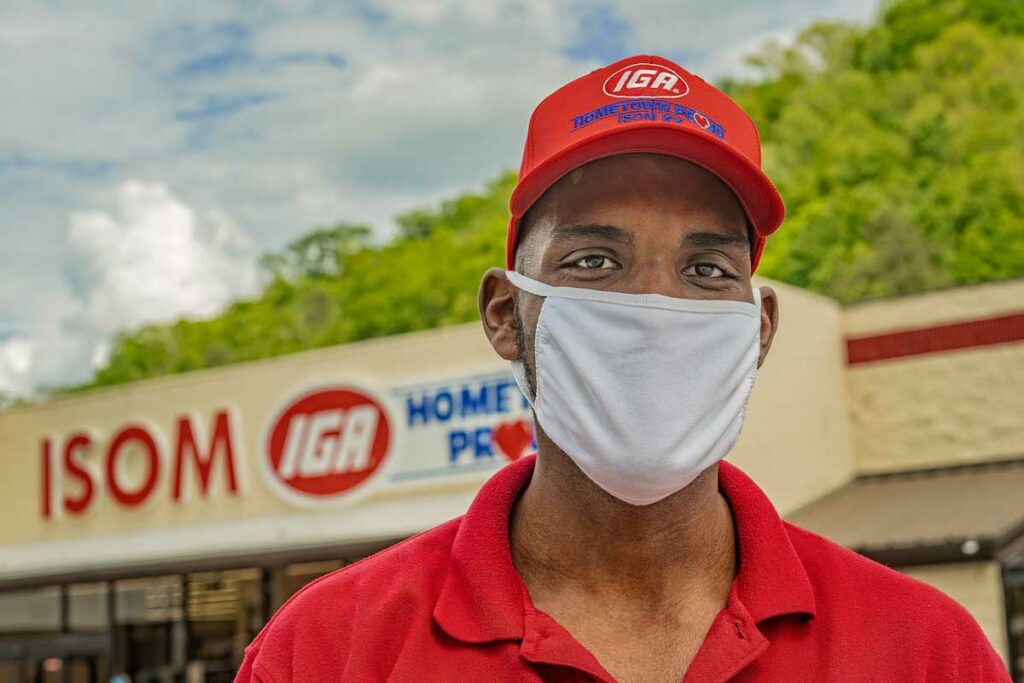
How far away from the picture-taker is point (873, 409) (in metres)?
18.1

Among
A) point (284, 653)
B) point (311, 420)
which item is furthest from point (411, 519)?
point (284, 653)

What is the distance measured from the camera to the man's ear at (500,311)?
274cm

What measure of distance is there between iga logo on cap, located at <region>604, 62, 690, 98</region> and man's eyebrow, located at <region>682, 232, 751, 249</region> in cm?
25

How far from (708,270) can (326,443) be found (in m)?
15.3

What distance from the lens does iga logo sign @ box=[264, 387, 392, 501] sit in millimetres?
17391

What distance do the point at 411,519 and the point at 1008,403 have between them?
700cm

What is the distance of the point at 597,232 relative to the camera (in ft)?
8.31

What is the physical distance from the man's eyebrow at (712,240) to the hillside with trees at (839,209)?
138ft

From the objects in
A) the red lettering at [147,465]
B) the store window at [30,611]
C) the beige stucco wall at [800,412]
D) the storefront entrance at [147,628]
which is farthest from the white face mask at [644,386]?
the store window at [30,611]

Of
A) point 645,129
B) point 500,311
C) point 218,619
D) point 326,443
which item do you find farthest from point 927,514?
point 645,129

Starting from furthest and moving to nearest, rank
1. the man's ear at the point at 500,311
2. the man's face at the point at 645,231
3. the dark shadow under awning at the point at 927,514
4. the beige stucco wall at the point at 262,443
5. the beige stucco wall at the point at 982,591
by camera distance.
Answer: the beige stucco wall at the point at 262,443 → the beige stucco wall at the point at 982,591 → the dark shadow under awning at the point at 927,514 → the man's ear at the point at 500,311 → the man's face at the point at 645,231

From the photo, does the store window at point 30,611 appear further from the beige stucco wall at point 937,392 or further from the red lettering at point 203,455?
the beige stucco wall at point 937,392

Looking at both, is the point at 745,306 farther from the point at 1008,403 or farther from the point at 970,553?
the point at 1008,403

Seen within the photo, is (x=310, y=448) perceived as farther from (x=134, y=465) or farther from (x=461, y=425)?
(x=134, y=465)
